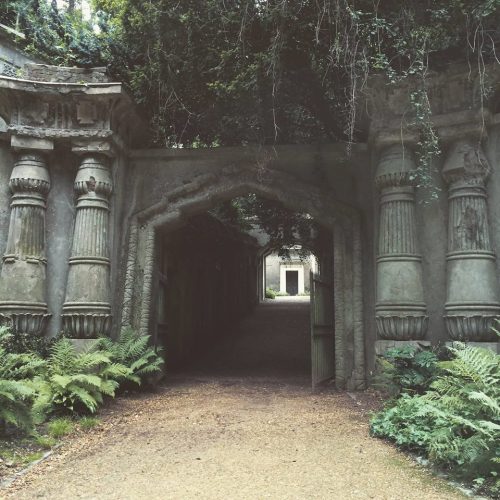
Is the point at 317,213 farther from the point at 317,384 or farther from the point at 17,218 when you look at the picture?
the point at 17,218

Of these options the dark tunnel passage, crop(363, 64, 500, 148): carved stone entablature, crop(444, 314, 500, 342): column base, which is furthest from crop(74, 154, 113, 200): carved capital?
crop(444, 314, 500, 342): column base

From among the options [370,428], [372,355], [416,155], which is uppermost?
[416,155]

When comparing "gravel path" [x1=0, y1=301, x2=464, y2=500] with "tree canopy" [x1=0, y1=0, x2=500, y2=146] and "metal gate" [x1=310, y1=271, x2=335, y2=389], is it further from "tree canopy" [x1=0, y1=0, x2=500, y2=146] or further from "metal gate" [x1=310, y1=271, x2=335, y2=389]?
"tree canopy" [x1=0, y1=0, x2=500, y2=146]

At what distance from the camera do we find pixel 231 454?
4.79 meters

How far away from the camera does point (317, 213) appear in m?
8.35

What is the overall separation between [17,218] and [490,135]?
6.89m

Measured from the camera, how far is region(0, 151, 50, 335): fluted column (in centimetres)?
749

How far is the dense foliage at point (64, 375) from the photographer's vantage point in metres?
4.97

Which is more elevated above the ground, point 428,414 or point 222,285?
point 222,285

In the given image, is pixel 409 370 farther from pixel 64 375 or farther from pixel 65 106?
pixel 65 106

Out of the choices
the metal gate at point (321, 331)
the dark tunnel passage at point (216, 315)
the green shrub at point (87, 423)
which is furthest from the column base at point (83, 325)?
the metal gate at point (321, 331)

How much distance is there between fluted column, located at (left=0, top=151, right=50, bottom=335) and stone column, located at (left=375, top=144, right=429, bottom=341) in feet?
16.3

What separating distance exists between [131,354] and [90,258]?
1.56 meters

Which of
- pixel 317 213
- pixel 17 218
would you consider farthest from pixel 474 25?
pixel 17 218
